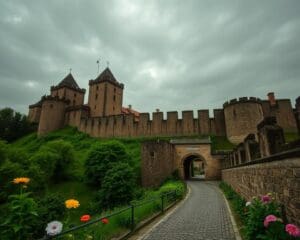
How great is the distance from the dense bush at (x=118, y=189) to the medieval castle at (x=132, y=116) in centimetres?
1830

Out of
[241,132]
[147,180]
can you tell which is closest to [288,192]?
[147,180]

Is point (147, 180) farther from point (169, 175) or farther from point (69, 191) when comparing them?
point (69, 191)

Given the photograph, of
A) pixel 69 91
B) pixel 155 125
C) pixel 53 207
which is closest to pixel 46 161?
pixel 53 207

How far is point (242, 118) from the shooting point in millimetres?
31203

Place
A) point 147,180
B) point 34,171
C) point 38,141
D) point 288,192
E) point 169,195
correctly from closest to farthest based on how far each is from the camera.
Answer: point 288,192 < point 169,195 < point 34,171 < point 147,180 < point 38,141

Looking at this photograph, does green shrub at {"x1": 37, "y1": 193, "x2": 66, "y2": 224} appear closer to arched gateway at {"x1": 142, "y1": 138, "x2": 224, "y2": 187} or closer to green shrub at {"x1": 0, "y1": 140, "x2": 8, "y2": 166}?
green shrub at {"x1": 0, "y1": 140, "x2": 8, "y2": 166}

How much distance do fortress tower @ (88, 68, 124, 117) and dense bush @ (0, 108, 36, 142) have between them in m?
17.6

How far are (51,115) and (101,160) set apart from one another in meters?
28.3

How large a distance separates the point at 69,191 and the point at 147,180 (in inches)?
321

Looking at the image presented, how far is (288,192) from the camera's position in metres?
3.55

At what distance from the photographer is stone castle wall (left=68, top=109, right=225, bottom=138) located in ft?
117

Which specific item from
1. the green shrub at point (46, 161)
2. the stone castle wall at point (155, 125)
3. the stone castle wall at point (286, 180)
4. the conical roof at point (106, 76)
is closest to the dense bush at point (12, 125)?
the stone castle wall at point (155, 125)

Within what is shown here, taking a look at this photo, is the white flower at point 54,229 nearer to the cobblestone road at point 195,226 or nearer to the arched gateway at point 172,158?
the cobblestone road at point 195,226

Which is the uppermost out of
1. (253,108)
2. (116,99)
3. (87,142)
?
(116,99)
